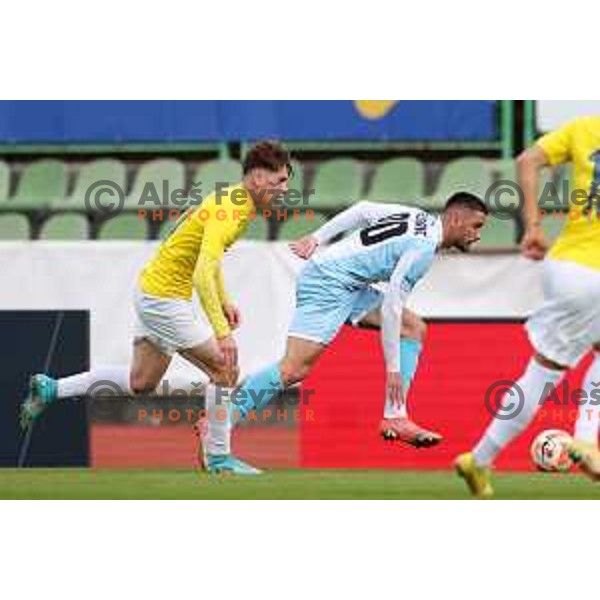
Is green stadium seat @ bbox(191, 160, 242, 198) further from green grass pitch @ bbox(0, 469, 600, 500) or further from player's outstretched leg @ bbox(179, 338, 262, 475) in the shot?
player's outstretched leg @ bbox(179, 338, 262, 475)

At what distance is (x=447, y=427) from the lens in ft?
43.6

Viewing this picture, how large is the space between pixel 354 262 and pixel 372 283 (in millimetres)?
215

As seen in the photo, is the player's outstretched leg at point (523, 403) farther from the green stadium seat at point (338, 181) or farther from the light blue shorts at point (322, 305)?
the green stadium seat at point (338, 181)

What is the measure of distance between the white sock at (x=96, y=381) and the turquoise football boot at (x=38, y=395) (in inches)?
1.9

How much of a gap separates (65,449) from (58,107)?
6422mm

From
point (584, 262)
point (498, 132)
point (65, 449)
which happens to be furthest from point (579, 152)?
point (498, 132)

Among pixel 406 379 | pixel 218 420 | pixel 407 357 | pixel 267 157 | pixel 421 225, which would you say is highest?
pixel 267 157

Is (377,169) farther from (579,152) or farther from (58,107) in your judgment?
(579,152)

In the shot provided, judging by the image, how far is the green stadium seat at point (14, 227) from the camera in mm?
17641

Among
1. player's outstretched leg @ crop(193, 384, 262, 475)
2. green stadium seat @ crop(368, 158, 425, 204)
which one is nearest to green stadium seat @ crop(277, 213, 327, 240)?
green stadium seat @ crop(368, 158, 425, 204)

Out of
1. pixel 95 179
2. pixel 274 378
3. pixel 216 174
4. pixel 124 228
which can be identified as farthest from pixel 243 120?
pixel 274 378

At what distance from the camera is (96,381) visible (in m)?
11.9

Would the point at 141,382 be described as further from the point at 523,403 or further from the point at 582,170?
the point at 582,170

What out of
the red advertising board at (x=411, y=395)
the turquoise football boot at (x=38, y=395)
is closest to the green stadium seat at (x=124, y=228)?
the red advertising board at (x=411, y=395)
